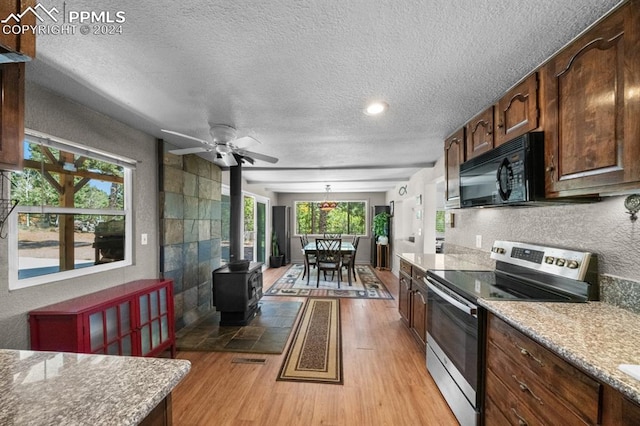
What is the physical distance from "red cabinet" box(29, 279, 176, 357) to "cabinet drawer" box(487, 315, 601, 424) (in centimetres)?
250

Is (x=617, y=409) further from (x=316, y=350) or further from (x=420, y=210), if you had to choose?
(x=420, y=210)

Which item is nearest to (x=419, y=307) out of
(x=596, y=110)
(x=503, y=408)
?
(x=503, y=408)

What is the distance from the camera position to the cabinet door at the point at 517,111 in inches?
60.9

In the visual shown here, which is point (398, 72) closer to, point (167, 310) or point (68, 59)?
point (68, 59)

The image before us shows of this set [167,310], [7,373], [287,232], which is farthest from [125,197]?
[287,232]

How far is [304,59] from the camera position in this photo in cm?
145

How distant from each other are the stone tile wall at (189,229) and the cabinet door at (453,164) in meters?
2.98

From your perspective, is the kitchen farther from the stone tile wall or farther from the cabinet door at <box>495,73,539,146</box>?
the cabinet door at <box>495,73,539,146</box>

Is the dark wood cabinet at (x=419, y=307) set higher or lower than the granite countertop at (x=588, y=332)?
lower

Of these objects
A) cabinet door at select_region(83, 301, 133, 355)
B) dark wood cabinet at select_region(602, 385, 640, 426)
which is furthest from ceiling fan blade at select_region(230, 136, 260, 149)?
dark wood cabinet at select_region(602, 385, 640, 426)

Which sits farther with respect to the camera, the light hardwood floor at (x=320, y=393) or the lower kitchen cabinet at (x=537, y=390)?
the light hardwood floor at (x=320, y=393)

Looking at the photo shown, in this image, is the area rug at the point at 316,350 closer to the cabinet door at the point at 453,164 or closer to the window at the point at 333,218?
the cabinet door at the point at 453,164

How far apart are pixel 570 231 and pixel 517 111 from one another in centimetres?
80

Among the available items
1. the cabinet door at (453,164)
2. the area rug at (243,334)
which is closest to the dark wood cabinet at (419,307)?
the cabinet door at (453,164)
